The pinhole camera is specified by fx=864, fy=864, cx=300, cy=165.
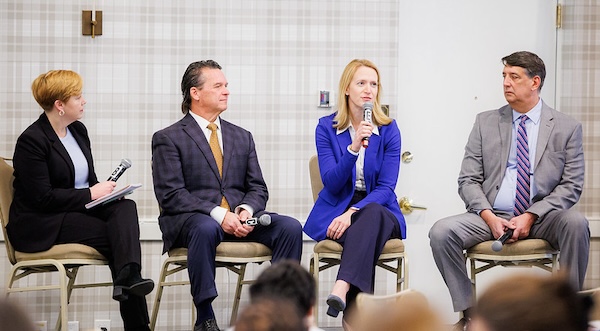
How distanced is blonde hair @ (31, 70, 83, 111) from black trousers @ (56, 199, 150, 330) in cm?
57

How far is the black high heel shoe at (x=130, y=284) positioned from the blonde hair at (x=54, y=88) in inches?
35.8

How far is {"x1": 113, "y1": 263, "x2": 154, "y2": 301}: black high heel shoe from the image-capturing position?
3.91 metres

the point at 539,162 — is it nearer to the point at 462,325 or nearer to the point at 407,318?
the point at 462,325

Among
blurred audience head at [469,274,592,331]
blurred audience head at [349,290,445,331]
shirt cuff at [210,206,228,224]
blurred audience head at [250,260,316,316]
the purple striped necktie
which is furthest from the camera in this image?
the purple striped necktie

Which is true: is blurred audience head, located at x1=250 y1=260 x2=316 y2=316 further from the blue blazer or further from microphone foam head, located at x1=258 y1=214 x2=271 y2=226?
the blue blazer

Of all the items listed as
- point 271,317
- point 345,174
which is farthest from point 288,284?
point 345,174

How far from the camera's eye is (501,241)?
4.25m

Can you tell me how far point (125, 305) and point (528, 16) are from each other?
3105 millimetres

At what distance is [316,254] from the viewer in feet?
13.8

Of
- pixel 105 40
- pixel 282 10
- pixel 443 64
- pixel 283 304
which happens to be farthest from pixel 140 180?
pixel 283 304

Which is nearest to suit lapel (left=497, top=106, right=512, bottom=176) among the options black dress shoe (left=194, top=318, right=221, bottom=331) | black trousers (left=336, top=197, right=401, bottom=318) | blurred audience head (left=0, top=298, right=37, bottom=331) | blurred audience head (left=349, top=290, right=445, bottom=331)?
black trousers (left=336, top=197, right=401, bottom=318)

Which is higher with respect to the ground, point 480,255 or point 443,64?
point 443,64

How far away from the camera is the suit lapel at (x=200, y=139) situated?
170 inches

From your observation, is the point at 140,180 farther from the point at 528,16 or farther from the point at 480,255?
the point at 528,16
